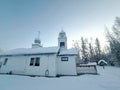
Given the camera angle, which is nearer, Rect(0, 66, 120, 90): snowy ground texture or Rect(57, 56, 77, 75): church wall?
Rect(0, 66, 120, 90): snowy ground texture

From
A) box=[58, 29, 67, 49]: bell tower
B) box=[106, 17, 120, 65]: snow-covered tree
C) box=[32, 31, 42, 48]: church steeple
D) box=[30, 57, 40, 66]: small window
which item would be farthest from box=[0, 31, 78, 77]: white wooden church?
box=[106, 17, 120, 65]: snow-covered tree

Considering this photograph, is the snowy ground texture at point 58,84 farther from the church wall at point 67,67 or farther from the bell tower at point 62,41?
the bell tower at point 62,41

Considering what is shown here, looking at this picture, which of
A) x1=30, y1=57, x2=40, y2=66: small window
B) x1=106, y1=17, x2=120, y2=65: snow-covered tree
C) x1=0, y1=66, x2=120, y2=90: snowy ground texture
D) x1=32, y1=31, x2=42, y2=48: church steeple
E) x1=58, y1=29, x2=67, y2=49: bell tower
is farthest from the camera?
x1=32, y1=31, x2=42, y2=48: church steeple

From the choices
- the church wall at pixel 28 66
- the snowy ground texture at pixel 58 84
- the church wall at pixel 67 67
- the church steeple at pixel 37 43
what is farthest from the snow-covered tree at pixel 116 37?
the church steeple at pixel 37 43

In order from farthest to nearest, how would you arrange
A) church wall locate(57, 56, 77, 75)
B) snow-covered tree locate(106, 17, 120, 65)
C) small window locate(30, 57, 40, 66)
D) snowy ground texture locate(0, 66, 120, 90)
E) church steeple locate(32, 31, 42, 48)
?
church steeple locate(32, 31, 42, 48), snow-covered tree locate(106, 17, 120, 65), small window locate(30, 57, 40, 66), church wall locate(57, 56, 77, 75), snowy ground texture locate(0, 66, 120, 90)

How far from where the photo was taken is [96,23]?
15.5m

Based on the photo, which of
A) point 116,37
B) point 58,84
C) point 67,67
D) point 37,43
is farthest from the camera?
point 37,43

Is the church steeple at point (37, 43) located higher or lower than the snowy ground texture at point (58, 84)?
higher

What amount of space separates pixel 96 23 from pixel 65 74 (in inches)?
353

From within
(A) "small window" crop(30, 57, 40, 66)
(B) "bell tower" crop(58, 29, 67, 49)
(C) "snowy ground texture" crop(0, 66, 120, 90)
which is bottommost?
(C) "snowy ground texture" crop(0, 66, 120, 90)

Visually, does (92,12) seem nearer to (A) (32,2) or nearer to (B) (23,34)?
(A) (32,2)

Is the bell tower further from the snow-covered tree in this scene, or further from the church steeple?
the snow-covered tree

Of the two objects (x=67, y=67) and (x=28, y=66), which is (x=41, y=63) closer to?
(x=28, y=66)

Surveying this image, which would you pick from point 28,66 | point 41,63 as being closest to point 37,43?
point 28,66
